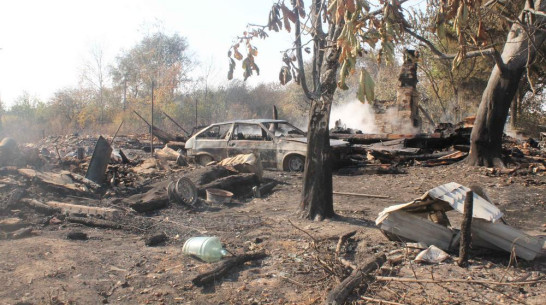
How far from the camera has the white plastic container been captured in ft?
16.4

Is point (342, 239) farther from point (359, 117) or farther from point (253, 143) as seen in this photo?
point (359, 117)

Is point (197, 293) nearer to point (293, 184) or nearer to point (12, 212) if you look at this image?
point (12, 212)

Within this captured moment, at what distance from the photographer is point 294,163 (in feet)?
38.4

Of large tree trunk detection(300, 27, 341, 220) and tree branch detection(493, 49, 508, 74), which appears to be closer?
large tree trunk detection(300, 27, 341, 220)

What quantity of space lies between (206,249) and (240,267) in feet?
1.50

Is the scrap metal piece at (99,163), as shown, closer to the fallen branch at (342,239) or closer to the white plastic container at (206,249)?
the white plastic container at (206,249)

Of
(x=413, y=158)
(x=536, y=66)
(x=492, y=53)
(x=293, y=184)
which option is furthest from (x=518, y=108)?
(x=293, y=184)

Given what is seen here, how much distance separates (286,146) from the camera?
1170cm

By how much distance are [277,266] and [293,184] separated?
5.55m

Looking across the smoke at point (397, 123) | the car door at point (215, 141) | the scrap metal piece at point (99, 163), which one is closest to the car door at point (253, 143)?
the car door at point (215, 141)

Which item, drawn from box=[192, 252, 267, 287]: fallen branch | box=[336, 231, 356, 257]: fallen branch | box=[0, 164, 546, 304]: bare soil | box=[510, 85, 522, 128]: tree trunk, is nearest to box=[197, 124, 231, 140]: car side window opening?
box=[0, 164, 546, 304]: bare soil

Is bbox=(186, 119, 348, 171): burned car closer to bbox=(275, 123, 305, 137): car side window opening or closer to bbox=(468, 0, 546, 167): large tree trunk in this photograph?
bbox=(275, 123, 305, 137): car side window opening

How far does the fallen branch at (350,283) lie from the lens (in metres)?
3.68

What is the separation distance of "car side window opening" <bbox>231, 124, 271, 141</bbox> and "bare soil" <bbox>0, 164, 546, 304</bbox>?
183 inches
